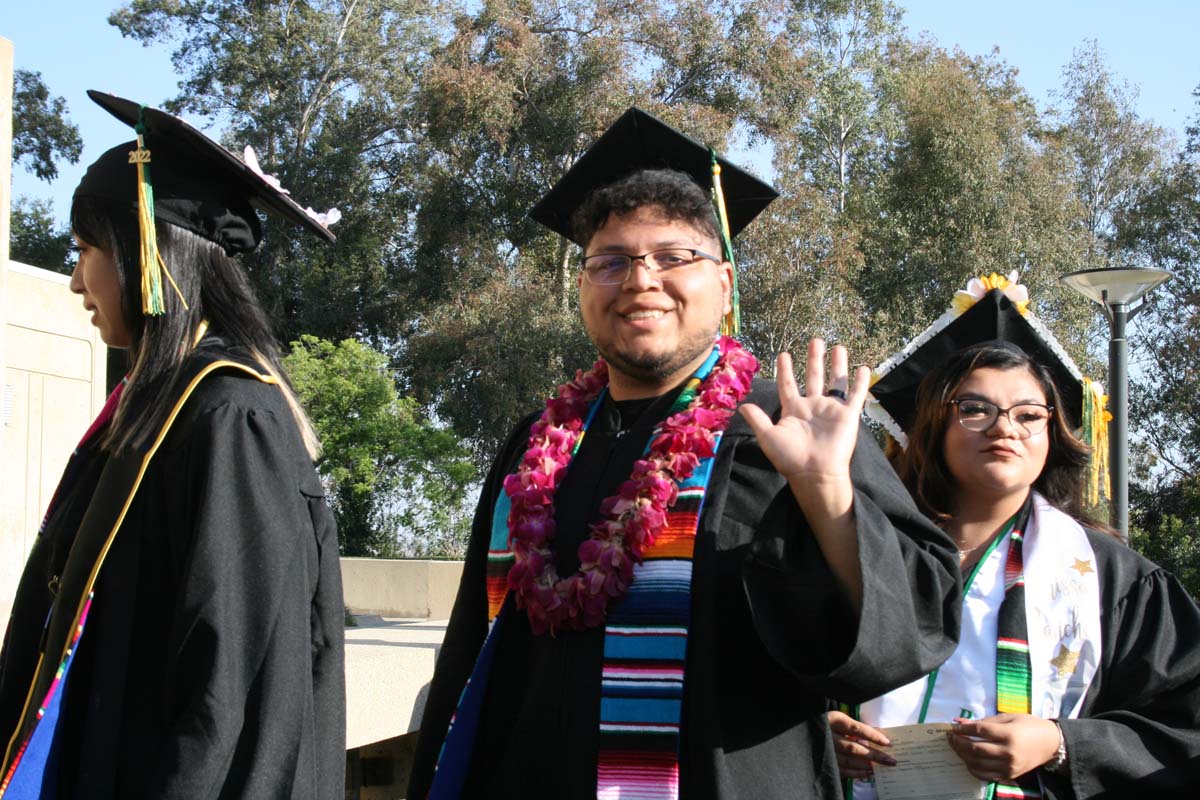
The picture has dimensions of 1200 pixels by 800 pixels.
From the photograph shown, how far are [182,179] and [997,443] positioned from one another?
213 centimetres

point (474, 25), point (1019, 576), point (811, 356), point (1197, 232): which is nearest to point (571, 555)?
point (811, 356)

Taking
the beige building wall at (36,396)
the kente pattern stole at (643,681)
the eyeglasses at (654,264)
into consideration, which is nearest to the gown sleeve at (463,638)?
the kente pattern stole at (643,681)

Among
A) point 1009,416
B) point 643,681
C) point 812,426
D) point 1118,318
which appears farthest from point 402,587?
point 812,426

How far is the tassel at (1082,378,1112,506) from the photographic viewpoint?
3234 mm

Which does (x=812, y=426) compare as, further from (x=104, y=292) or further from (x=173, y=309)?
(x=104, y=292)

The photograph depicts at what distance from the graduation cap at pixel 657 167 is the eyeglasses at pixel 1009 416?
2.52ft

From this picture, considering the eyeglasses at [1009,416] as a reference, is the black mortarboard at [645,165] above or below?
above

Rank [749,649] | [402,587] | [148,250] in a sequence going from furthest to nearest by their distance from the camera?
[402,587] → [148,250] → [749,649]

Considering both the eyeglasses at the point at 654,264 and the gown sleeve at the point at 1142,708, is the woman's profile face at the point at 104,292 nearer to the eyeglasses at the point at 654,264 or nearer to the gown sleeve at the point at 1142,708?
the eyeglasses at the point at 654,264

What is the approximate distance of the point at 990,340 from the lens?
10.7ft

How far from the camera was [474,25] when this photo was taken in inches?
961

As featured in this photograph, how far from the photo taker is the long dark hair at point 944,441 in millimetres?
3100

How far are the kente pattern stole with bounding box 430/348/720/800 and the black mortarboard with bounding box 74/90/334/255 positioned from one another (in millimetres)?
1165

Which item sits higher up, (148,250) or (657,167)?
(657,167)
